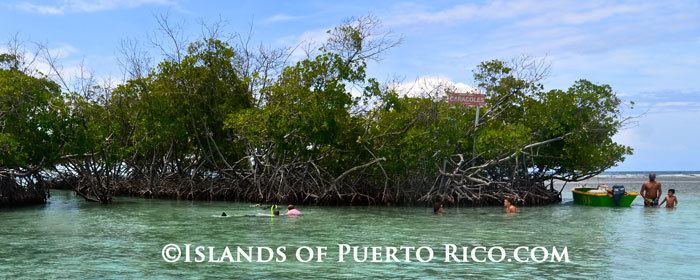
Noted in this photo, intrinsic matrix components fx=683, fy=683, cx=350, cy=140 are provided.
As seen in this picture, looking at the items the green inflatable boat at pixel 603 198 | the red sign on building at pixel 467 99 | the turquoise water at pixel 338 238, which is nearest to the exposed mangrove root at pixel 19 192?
the turquoise water at pixel 338 238

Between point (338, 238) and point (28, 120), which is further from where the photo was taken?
point (28, 120)

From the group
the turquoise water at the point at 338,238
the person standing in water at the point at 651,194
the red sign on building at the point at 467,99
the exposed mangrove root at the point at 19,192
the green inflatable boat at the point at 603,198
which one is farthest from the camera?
the green inflatable boat at the point at 603,198

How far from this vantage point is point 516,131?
19.5 meters

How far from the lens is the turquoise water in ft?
27.9

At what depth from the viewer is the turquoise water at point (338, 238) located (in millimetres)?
8492

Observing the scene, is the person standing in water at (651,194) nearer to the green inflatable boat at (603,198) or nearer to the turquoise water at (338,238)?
the green inflatable boat at (603,198)

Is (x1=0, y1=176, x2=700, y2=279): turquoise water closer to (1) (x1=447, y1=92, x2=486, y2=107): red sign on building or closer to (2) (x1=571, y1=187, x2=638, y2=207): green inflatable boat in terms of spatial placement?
(2) (x1=571, y1=187, x2=638, y2=207): green inflatable boat

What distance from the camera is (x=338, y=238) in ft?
39.0

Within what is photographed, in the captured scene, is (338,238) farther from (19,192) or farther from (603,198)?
(19,192)

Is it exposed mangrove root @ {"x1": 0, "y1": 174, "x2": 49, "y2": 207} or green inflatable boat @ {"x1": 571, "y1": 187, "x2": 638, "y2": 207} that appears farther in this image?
green inflatable boat @ {"x1": 571, "y1": 187, "x2": 638, "y2": 207}

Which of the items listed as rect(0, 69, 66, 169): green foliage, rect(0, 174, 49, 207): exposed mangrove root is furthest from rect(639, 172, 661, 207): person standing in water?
rect(0, 174, 49, 207): exposed mangrove root

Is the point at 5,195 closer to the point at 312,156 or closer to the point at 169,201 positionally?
the point at 169,201

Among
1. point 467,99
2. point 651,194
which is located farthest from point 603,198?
point 467,99

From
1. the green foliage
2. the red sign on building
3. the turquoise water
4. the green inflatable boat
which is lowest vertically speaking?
the turquoise water
